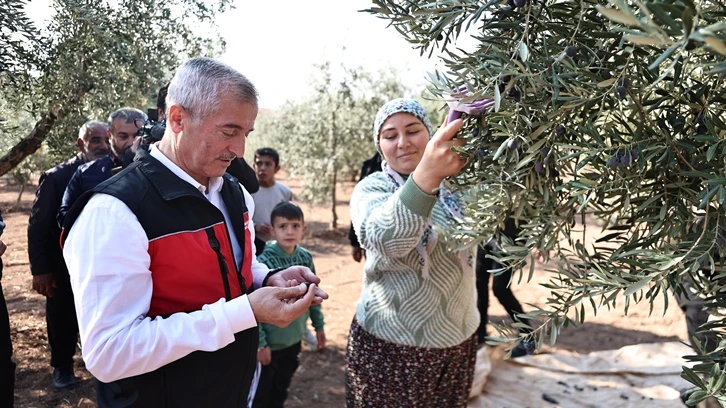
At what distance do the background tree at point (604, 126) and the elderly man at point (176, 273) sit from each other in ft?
2.56

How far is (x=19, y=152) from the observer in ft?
13.0

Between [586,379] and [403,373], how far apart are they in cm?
365

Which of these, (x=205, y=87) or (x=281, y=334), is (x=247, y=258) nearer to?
(x=205, y=87)

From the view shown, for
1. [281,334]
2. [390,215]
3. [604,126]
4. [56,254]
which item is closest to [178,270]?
[390,215]

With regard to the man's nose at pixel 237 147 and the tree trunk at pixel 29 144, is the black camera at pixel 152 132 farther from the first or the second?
the tree trunk at pixel 29 144

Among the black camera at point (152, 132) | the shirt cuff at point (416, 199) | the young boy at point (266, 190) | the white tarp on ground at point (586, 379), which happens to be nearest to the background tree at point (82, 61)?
the black camera at point (152, 132)

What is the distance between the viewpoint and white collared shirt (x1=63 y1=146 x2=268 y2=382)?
169 cm

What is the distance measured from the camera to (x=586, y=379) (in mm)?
5766

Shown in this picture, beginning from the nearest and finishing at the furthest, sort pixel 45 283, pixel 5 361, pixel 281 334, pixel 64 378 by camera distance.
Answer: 1. pixel 5 361
2. pixel 281 334
3. pixel 45 283
4. pixel 64 378

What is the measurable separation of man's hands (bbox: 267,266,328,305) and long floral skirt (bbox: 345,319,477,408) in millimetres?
919

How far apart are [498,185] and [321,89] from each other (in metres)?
13.5

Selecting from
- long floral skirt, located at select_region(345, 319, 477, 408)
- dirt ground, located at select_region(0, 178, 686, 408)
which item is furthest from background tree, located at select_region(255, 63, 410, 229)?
long floral skirt, located at select_region(345, 319, 477, 408)

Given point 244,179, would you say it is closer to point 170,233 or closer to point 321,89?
point 170,233

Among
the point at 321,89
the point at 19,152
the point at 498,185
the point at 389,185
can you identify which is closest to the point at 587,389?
the point at 389,185
